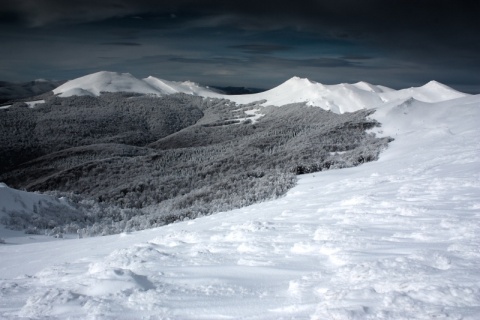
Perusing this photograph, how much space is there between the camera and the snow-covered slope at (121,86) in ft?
407

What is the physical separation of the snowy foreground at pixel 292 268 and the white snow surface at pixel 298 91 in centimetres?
3506

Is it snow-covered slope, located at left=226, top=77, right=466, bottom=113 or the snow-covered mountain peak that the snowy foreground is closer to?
snow-covered slope, located at left=226, top=77, right=466, bottom=113

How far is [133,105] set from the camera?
113 meters

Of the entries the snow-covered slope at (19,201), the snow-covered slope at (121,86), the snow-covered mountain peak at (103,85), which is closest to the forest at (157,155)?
the snow-covered slope at (19,201)

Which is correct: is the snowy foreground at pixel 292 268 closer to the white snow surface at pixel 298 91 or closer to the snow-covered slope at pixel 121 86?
the white snow surface at pixel 298 91

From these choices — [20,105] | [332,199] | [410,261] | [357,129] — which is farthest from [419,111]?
[20,105]

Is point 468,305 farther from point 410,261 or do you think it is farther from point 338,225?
point 338,225

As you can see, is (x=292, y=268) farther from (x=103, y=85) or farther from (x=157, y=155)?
(x=103, y=85)

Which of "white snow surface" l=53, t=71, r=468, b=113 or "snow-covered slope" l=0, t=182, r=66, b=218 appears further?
"white snow surface" l=53, t=71, r=468, b=113

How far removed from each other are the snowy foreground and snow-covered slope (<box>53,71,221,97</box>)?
12148 cm

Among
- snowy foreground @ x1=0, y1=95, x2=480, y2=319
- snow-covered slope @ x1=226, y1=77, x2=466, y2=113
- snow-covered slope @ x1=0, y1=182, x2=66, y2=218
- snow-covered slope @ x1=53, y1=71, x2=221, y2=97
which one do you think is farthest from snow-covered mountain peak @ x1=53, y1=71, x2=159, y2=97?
snowy foreground @ x1=0, y1=95, x2=480, y2=319

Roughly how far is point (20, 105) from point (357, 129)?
99.5 m

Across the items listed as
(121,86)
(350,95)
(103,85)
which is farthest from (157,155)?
(103,85)

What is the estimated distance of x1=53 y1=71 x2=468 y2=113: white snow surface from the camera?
250 feet
